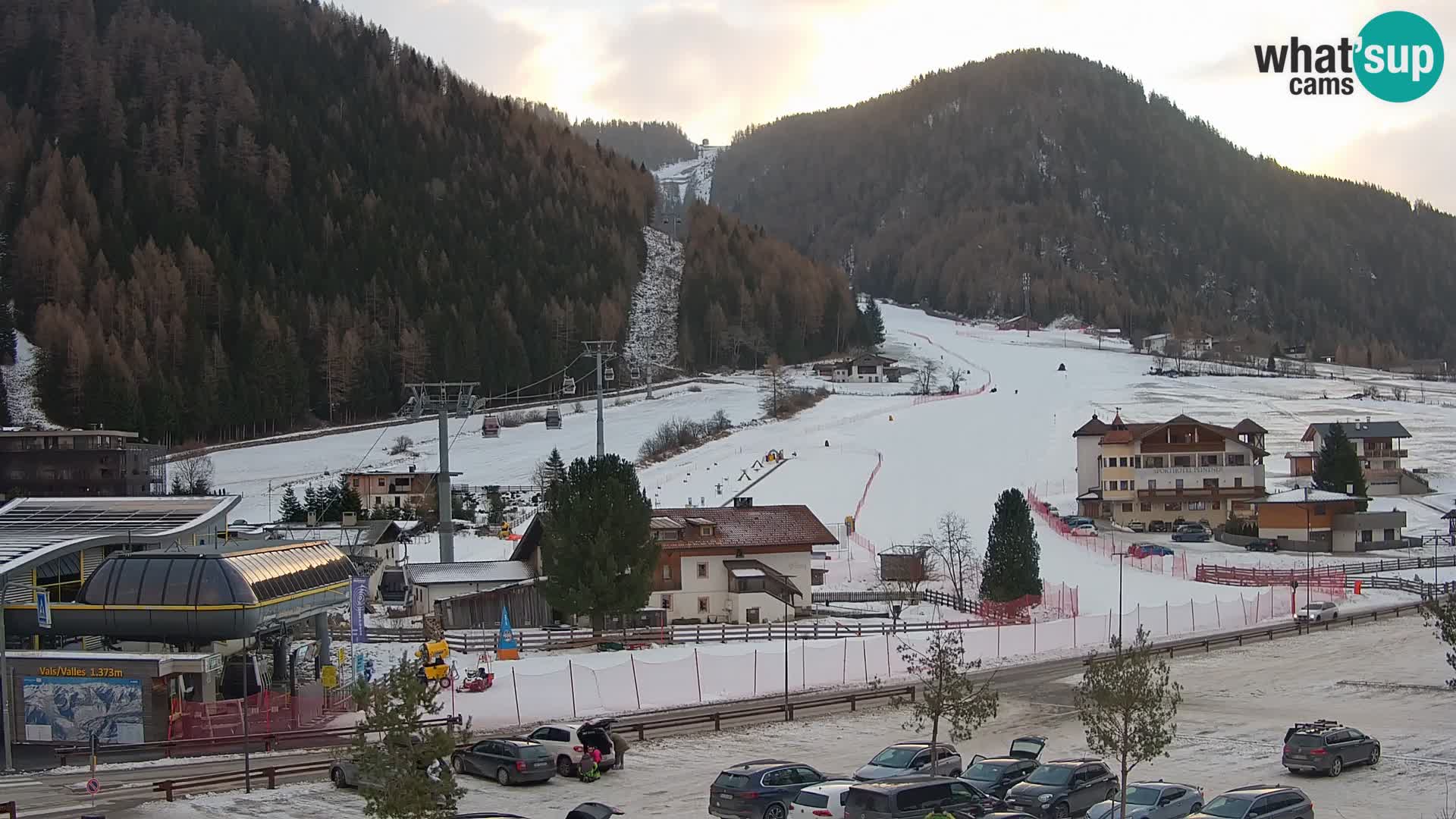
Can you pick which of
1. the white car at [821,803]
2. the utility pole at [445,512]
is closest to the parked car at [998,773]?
the white car at [821,803]

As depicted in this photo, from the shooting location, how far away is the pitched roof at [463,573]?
47.7m

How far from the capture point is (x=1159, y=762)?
2697 centimetres

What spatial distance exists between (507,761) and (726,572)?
79.7ft

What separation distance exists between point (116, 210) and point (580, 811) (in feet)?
522

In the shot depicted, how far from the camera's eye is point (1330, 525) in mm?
65438

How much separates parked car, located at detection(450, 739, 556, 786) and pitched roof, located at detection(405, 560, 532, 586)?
2188cm

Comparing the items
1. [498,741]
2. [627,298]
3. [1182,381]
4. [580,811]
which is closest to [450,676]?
[498,741]

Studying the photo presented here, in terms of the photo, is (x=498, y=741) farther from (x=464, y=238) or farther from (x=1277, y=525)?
(x=464, y=238)

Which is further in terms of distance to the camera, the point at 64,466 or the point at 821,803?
the point at 64,466

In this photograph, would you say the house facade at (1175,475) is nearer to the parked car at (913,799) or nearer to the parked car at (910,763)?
the parked car at (910,763)

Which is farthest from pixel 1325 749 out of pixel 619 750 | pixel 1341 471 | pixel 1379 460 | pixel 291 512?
pixel 1379 460

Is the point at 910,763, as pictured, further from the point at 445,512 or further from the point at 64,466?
the point at 64,466

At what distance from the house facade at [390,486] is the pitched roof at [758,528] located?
3759cm

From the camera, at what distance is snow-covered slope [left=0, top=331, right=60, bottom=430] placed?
117m
